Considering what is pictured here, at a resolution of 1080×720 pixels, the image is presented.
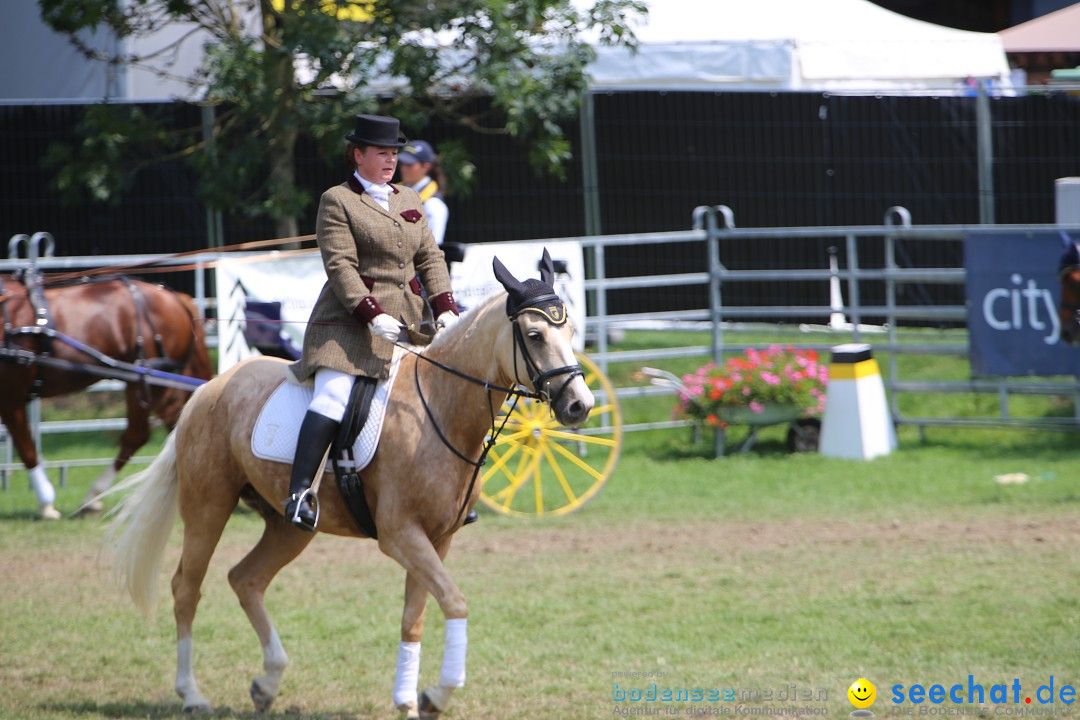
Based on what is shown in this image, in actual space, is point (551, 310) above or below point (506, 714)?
above

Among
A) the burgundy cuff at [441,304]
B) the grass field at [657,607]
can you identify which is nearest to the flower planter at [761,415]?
the grass field at [657,607]

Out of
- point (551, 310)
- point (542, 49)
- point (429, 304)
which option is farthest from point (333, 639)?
point (542, 49)

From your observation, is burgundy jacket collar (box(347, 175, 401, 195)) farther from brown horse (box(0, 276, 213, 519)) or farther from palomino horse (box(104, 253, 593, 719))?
brown horse (box(0, 276, 213, 519))

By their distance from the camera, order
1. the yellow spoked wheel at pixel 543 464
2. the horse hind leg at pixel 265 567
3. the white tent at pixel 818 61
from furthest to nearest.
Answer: the white tent at pixel 818 61
the yellow spoked wheel at pixel 543 464
the horse hind leg at pixel 265 567

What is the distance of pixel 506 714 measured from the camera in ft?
16.7

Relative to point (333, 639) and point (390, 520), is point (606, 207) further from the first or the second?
point (390, 520)

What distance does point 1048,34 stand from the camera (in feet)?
51.7

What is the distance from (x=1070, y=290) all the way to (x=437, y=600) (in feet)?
23.0

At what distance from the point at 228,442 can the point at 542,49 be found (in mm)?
7560

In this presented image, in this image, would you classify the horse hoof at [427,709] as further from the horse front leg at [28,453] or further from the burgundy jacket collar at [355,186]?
the horse front leg at [28,453]

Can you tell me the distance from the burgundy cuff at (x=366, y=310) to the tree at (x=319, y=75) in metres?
6.59

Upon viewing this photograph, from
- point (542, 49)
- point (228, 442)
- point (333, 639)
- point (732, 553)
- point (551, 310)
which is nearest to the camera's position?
point (551, 310)

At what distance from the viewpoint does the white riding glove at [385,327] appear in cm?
491

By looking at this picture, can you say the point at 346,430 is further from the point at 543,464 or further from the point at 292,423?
the point at 543,464
